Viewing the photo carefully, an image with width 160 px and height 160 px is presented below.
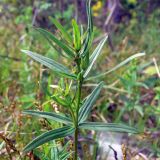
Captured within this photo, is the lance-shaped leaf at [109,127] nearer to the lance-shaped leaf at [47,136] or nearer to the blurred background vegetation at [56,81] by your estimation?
A: the lance-shaped leaf at [47,136]

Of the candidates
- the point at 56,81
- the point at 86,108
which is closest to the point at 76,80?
the point at 86,108

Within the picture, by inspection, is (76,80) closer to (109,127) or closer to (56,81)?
(109,127)

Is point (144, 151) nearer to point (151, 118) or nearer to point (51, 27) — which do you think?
point (151, 118)

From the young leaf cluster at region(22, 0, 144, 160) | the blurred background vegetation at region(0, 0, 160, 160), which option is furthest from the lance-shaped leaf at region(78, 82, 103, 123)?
the blurred background vegetation at region(0, 0, 160, 160)

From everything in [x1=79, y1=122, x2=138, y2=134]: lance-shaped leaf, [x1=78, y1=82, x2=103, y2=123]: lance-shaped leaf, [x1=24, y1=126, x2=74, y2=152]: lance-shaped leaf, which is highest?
[x1=78, y1=82, x2=103, y2=123]: lance-shaped leaf

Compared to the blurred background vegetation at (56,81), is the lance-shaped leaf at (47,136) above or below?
below

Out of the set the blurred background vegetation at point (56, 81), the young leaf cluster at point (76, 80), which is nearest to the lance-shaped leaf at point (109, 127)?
the young leaf cluster at point (76, 80)

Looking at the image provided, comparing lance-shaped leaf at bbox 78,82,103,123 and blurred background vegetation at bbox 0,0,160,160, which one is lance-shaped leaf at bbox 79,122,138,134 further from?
blurred background vegetation at bbox 0,0,160,160

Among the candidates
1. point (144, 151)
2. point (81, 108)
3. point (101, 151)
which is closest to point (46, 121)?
point (81, 108)
